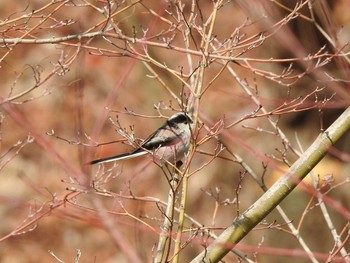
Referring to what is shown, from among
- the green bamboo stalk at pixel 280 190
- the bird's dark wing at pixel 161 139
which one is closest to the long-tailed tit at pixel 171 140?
the bird's dark wing at pixel 161 139

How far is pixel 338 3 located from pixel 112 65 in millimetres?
3561

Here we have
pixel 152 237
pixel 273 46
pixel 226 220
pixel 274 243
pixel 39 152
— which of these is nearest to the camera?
pixel 274 243

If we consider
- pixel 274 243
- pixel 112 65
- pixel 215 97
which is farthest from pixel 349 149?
pixel 112 65

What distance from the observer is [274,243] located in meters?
7.10

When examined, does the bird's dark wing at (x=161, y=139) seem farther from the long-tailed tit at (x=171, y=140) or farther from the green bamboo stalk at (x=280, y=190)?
the green bamboo stalk at (x=280, y=190)

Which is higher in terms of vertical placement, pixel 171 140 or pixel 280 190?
pixel 171 140

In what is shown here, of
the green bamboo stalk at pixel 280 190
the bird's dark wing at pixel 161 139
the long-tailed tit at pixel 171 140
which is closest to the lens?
the green bamboo stalk at pixel 280 190

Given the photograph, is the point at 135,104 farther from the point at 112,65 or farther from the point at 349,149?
the point at 349,149

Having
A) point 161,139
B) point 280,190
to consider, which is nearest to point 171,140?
point 161,139

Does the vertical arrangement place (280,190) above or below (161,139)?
below

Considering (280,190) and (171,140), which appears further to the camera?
(171,140)

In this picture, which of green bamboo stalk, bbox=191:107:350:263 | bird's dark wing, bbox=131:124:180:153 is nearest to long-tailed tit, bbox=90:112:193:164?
bird's dark wing, bbox=131:124:180:153

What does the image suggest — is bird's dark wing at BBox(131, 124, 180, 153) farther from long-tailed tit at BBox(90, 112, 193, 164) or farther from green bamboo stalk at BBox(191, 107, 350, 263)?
green bamboo stalk at BBox(191, 107, 350, 263)

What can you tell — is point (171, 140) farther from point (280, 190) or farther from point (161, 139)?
point (280, 190)
